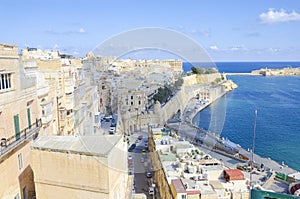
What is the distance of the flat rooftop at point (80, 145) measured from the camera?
10.8ft

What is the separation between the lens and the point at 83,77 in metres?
7.78

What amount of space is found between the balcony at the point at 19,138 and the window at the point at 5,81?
0.70 m

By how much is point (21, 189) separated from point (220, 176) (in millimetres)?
3891

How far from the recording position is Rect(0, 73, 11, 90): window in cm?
370

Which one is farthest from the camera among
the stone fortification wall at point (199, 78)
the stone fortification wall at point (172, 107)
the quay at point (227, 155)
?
the quay at point (227, 155)

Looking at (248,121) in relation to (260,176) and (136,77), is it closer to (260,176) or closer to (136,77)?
(260,176)

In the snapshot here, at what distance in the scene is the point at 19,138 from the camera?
4.14 m

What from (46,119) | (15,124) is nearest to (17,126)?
(15,124)

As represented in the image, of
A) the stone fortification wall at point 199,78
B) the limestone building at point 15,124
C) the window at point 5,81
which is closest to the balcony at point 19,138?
the limestone building at point 15,124

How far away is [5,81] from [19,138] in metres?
0.89

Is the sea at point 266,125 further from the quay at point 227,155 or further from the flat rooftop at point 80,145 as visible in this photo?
the flat rooftop at point 80,145

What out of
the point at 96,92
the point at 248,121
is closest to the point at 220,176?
the point at 96,92

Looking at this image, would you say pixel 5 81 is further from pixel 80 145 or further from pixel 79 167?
pixel 79 167

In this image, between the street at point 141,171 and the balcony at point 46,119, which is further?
the street at point 141,171
